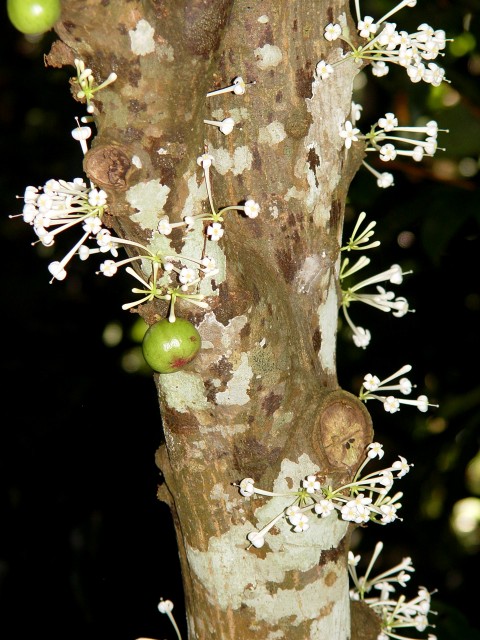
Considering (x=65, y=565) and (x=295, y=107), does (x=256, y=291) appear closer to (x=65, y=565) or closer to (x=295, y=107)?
(x=295, y=107)

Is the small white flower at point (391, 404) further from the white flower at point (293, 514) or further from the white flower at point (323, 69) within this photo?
the white flower at point (323, 69)

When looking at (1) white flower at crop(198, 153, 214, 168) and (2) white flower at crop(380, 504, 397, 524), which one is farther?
(2) white flower at crop(380, 504, 397, 524)

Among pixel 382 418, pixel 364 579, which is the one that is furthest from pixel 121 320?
pixel 364 579

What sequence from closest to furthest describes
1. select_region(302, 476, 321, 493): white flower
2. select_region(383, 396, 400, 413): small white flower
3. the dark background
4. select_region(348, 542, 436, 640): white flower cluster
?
1. select_region(302, 476, 321, 493): white flower
2. select_region(383, 396, 400, 413): small white flower
3. select_region(348, 542, 436, 640): white flower cluster
4. the dark background

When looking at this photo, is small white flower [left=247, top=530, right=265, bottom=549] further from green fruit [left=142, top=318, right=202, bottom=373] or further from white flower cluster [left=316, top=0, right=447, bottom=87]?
white flower cluster [left=316, top=0, right=447, bottom=87]

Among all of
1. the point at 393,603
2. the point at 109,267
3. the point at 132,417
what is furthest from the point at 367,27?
the point at 132,417

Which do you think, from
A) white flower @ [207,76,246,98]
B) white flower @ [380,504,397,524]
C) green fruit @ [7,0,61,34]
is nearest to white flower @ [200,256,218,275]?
white flower @ [207,76,246,98]
